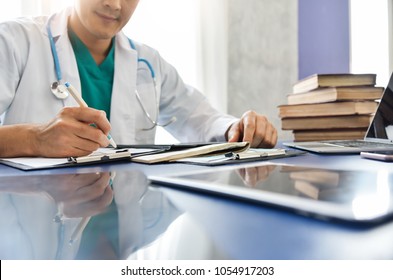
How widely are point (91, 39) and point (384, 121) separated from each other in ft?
2.89

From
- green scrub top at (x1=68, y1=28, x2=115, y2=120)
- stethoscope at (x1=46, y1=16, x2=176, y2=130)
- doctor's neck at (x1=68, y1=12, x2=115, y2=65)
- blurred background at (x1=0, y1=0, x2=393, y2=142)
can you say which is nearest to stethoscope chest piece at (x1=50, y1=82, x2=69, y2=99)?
stethoscope at (x1=46, y1=16, x2=176, y2=130)

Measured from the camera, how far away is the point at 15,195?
15.3 inches

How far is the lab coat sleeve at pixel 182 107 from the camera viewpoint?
1387 mm

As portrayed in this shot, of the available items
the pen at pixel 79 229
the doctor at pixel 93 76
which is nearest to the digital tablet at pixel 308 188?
the pen at pixel 79 229

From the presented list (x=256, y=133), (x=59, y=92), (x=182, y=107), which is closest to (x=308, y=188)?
(x=256, y=133)

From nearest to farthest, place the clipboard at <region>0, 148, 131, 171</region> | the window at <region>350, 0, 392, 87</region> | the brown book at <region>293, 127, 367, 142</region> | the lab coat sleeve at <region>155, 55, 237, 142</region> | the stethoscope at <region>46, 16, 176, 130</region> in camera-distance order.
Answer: the clipboard at <region>0, 148, 131, 171</region>, the stethoscope at <region>46, 16, 176, 130</region>, the brown book at <region>293, 127, 367, 142</region>, the lab coat sleeve at <region>155, 55, 237, 142</region>, the window at <region>350, 0, 392, 87</region>

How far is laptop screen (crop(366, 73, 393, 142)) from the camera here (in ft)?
2.96

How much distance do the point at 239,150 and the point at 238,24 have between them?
52.3 inches

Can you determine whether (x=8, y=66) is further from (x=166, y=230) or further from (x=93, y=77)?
(x=166, y=230)

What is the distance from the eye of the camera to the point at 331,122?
4.14 feet

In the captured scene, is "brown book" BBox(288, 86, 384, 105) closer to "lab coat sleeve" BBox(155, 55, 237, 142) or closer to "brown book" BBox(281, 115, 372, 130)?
"brown book" BBox(281, 115, 372, 130)

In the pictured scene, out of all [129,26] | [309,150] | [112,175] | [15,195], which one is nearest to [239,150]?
[309,150]

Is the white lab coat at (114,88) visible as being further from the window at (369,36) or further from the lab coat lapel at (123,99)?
the window at (369,36)
